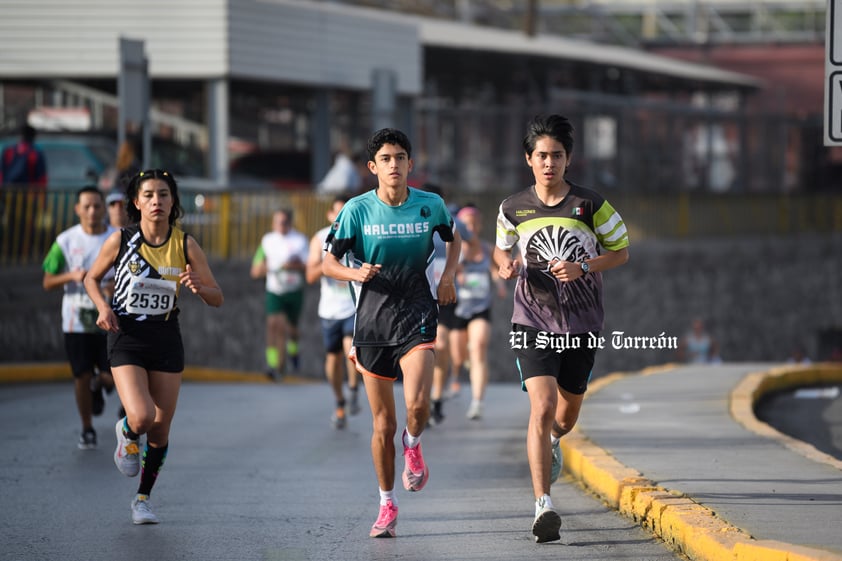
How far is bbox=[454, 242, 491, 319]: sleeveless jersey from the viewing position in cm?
1398

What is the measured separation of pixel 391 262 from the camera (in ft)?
25.8

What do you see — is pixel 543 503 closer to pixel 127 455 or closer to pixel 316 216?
pixel 127 455

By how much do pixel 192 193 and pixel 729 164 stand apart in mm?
18596

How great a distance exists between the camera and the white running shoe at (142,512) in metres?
8.29

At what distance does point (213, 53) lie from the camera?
85.8ft

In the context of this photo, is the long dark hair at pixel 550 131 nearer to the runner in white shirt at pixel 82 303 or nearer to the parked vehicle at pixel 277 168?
the runner in white shirt at pixel 82 303

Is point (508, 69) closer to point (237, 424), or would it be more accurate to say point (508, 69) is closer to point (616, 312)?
point (616, 312)

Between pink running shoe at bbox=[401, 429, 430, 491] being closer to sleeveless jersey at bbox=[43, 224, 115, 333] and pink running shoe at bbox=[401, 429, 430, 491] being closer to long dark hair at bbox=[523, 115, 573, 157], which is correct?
long dark hair at bbox=[523, 115, 573, 157]

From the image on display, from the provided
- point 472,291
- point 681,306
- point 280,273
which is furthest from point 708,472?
point 681,306

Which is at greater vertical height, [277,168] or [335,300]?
[277,168]

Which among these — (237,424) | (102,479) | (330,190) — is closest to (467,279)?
(237,424)

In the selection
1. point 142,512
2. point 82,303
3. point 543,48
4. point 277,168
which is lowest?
point 142,512

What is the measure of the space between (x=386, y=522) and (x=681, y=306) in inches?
1077

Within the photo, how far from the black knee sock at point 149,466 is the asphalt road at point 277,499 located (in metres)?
0.20
